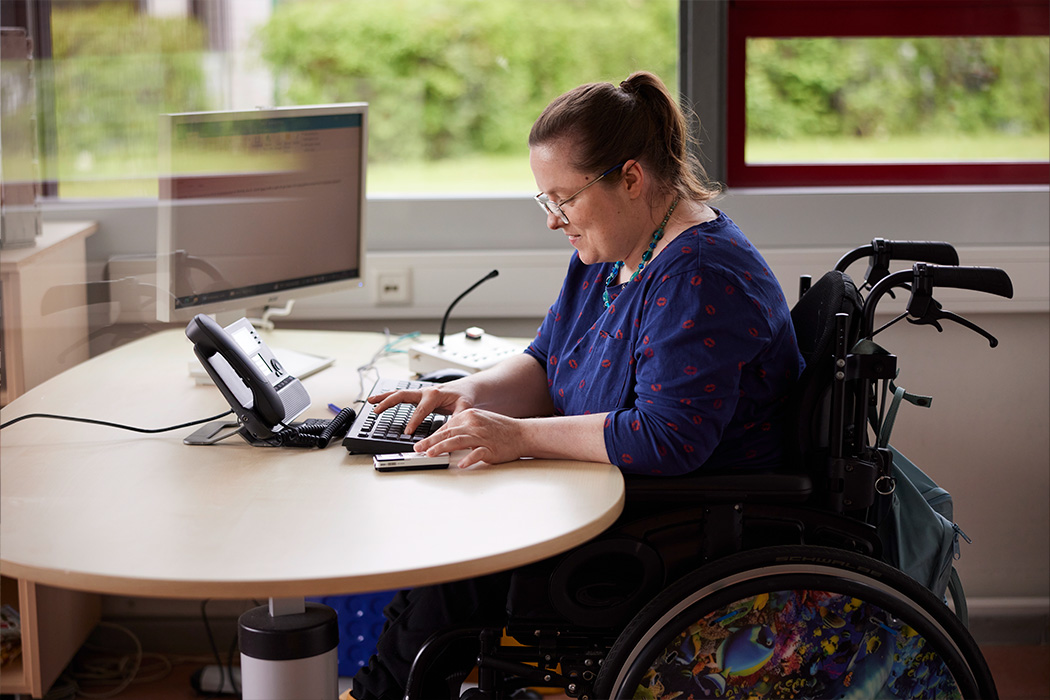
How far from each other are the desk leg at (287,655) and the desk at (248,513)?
0.19m

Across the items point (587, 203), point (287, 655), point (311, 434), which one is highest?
point (587, 203)

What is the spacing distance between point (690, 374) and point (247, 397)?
0.65 m

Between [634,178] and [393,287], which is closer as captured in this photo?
[634,178]

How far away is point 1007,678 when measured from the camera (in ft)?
7.12

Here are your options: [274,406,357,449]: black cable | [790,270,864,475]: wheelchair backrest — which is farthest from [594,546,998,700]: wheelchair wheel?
[274,406,357,449]: black cable

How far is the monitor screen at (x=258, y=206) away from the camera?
5.48 ft

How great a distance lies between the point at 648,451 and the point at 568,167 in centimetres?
45

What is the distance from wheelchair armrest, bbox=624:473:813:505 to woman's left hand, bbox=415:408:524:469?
17cm

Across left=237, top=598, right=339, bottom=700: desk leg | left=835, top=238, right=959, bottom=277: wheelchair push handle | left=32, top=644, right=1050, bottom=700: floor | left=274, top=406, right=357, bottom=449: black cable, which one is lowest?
left=32, top=644, right=1050, bottom=700: floor

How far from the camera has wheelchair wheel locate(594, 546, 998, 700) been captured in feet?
4.05

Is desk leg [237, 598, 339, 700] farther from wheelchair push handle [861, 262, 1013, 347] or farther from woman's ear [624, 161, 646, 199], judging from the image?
wheelchair push handle [861, 262, 1013, 347]

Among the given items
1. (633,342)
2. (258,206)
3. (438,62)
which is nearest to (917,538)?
(633,342)

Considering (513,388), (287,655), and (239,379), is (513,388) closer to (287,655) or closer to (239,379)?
(239,379)

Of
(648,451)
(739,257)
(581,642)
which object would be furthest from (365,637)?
(739,257)
